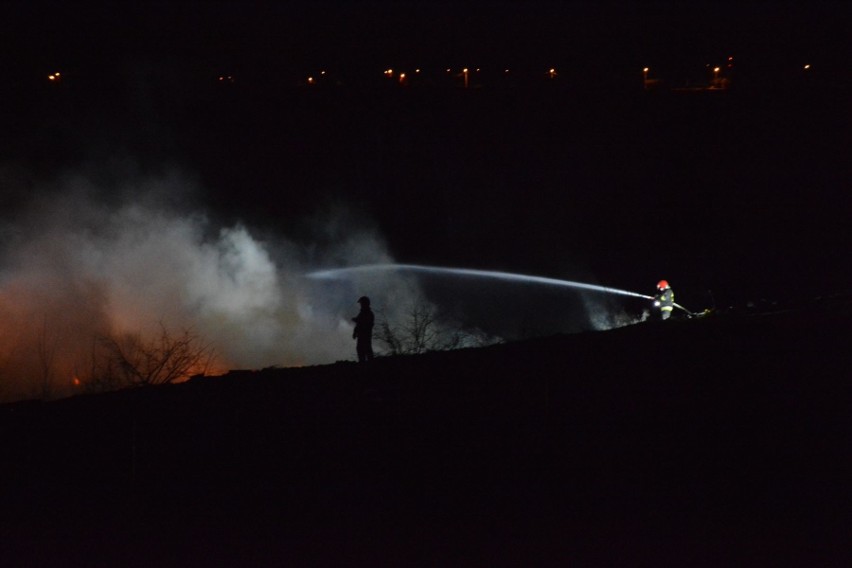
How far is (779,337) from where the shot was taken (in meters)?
12.4

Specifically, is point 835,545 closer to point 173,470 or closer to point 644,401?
point 644,401

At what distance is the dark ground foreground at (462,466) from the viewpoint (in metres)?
6.17

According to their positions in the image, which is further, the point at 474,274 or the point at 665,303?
the point at 474,274

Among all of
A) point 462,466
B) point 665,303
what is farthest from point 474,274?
point 462,466

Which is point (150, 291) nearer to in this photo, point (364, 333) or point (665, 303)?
Result: point (364, 333)

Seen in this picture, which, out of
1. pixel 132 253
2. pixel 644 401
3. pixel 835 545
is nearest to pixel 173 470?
pixel 644 401

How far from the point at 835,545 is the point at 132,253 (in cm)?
2519

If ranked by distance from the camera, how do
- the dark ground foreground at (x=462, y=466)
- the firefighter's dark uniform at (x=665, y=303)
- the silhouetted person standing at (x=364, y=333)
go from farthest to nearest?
the firefighter's dark uniform at (x=665, y=303) < the silhouetted person standing at (x=364, y=333) < the dark ground foreground at (x=462, y=466)

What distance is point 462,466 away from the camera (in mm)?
8367

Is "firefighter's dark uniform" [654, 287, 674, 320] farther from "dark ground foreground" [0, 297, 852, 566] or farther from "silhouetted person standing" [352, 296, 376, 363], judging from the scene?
"silhouetted person standing" [352, 296, 376, 363]

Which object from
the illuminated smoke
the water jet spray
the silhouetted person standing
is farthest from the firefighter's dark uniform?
the water jet spray

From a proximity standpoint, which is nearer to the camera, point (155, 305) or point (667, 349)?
point (667, 349)

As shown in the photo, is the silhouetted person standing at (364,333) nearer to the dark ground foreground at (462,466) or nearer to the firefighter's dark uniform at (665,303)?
the dark ground foreground at (462,466)

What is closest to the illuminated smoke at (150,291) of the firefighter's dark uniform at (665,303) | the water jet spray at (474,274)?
the water jet spray at (474,274)
